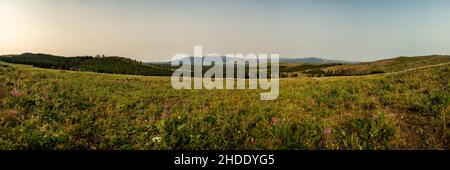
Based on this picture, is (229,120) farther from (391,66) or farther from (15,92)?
(391,66)

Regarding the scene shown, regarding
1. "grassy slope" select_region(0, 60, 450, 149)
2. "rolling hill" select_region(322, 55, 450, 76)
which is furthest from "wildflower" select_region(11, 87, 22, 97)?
"rolling hill" select_region(322, 55, 450, 76)

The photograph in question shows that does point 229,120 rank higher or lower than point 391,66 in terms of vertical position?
lower

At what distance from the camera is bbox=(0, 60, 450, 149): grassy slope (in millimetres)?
7840

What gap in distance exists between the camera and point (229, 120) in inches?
381

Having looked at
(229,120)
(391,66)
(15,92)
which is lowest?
(229,120)

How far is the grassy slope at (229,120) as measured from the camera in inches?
309

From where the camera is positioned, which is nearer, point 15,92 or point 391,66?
point 15,92

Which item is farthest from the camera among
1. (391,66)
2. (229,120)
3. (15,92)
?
(391,66)

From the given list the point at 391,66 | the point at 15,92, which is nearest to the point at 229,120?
the point at 15,92

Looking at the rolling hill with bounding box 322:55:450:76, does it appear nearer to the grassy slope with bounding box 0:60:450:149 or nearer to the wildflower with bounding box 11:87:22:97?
the grassy slope with bounding box 0:60:450:149

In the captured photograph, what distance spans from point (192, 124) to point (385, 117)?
5860 mm

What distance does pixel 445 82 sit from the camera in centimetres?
1330
